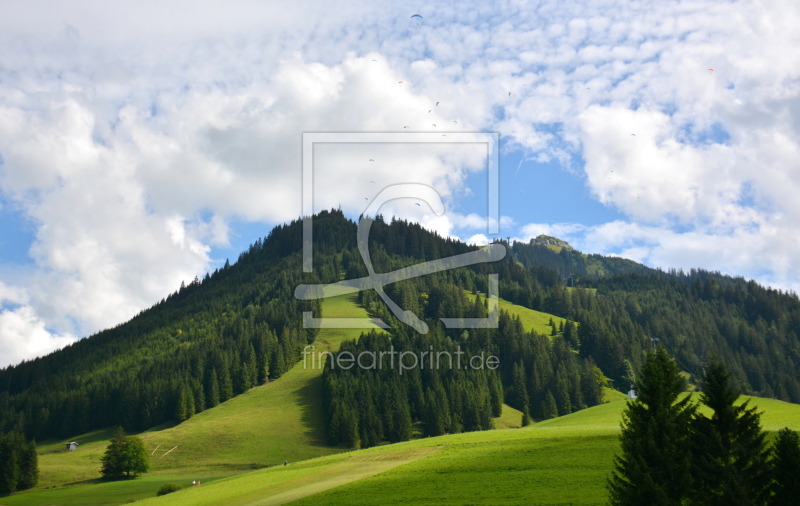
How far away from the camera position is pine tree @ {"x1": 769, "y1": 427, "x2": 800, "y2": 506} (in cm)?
2953

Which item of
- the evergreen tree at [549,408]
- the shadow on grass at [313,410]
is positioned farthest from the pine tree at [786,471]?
the evergreen tree at [549,408]

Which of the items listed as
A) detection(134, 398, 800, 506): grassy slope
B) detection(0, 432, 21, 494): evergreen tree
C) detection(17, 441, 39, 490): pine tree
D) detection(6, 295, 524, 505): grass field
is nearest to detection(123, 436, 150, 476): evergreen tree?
detection(6, 295, 524, 505): grass field

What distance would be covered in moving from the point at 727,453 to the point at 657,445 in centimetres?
386

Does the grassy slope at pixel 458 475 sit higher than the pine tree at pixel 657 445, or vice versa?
the pine tree at pixel 657 445

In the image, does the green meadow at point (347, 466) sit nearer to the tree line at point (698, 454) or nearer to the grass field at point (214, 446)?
the grass field at point (214, 446)

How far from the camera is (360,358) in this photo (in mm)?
145625

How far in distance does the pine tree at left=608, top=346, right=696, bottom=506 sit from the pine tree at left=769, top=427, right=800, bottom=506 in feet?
15.1

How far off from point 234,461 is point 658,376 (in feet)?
279

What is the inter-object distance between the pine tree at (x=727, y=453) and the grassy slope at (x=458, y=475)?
8.86 m

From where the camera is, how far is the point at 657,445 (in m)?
30.0

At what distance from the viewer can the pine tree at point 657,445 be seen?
29266 mm

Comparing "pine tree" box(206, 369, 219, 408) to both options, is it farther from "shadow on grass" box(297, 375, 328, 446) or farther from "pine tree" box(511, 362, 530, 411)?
"pine tree" box(511, 362, 530, 411)

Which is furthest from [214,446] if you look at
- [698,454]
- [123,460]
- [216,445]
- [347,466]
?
[698,454]

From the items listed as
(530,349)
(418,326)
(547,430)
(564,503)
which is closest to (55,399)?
(418,326)
